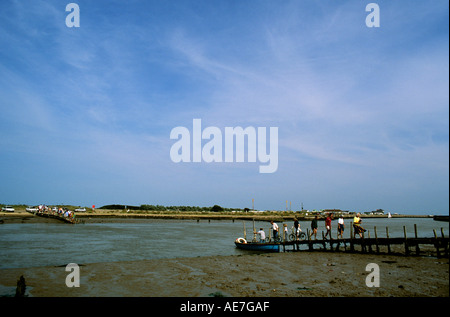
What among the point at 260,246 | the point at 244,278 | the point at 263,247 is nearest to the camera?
the point at 244,278

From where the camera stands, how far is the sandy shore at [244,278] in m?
15.5

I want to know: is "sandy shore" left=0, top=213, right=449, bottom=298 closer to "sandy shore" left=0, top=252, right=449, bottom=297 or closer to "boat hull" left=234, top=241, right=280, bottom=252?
"sandy shore" left=0, top=252, right=449, bottom=297

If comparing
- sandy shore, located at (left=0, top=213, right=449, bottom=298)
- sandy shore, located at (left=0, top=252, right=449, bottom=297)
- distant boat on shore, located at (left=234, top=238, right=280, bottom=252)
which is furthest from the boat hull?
sandy shore, located at (left=0, top=252, right=449, bottom=297)

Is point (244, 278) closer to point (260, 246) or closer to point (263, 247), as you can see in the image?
point (263, 247)

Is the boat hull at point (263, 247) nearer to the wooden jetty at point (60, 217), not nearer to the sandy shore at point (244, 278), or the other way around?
the sandy shore at point (244, 278)

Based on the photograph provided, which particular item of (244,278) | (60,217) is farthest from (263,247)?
(60,217)

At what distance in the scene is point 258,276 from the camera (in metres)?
19.5

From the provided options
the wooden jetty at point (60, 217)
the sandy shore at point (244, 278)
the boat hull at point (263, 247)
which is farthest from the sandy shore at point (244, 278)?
the wooden jetty at point (60, 217)

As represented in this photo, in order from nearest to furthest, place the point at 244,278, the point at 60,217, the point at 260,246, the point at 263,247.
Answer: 1. the point at 244,278
2. the point at 263,247
3. the point at 260,246
4. the point at 60,217

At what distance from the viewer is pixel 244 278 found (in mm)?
18812
